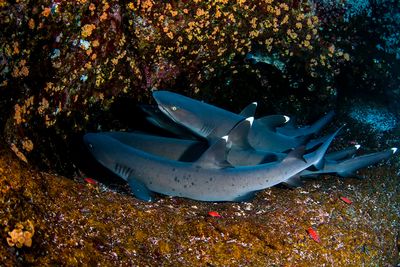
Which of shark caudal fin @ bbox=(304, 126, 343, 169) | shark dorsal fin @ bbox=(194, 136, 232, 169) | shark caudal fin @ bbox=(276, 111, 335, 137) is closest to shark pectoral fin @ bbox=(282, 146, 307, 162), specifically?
shark caudal fin @ bbox=(304, 126, 343, 169)

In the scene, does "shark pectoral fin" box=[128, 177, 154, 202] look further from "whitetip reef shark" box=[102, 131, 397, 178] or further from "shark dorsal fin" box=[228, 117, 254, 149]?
"shark dorsal fin" box=[228, 117, 254, 149]

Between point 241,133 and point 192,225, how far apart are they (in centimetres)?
119

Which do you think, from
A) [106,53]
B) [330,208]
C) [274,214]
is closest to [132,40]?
[106,53]

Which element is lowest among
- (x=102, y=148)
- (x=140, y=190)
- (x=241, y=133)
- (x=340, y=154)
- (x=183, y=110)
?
(x=140, y=190)

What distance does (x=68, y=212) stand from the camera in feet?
7.60

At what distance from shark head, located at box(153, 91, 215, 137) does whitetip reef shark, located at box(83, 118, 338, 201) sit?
62 centimetres

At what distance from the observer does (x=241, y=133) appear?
143 inches

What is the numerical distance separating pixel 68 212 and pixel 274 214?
191 cm

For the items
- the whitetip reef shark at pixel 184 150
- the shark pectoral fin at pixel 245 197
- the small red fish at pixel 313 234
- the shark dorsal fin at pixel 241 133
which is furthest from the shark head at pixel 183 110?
the small red fish at pixel 313 234

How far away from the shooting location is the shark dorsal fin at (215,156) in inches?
127

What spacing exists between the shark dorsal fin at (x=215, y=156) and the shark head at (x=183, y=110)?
0.67 metres

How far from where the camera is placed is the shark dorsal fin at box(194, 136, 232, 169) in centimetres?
323

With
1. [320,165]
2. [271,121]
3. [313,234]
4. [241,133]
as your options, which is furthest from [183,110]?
[313,234]

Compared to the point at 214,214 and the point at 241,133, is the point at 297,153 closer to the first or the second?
the point at 241,133
